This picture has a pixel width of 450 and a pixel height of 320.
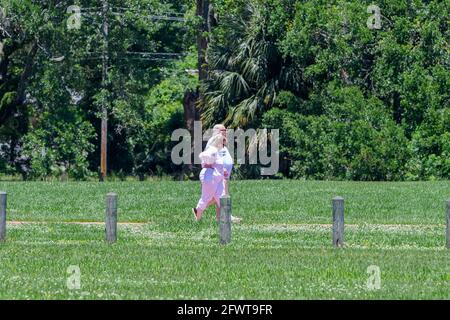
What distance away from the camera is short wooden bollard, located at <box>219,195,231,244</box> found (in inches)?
772

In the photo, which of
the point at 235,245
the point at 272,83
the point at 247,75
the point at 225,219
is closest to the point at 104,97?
the point at 247,75

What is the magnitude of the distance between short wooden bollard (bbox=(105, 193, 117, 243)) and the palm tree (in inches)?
780

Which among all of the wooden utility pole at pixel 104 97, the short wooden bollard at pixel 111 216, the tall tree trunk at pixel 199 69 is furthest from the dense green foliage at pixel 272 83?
the short wooden bollard at pixel 111 216

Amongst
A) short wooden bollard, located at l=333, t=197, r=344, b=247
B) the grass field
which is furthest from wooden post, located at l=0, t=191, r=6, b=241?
short wooden bollard, located at l=333, t=197, r=344, b=247

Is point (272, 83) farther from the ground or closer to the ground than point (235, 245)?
farther from the ground

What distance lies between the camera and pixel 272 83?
41.0 metres

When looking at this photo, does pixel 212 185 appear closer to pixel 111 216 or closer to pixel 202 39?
pixel 111 216

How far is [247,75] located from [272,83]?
839 mm

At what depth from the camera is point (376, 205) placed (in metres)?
28.4

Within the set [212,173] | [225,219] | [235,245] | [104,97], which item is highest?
[104,97]

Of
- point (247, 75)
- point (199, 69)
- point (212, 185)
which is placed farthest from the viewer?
point (199, 69)
